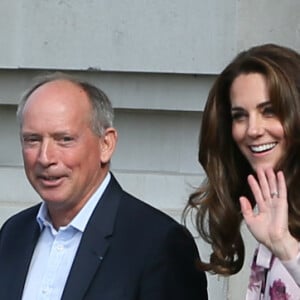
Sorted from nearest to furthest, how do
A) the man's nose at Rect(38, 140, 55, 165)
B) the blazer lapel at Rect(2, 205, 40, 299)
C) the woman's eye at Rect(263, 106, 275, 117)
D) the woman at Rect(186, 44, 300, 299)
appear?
1. the woman at Rect(186, 44, 300, 299)
2. the woman's eye at Rect(263, 106, 275, 117)
3. the man's nose at Rect(38, 140, 55, 165)
4. the blazer lapel at Rect(2, 205, 40, 299)

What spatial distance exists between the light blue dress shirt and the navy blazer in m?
0.02

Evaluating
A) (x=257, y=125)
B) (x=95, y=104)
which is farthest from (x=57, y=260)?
(x=257, y=125)

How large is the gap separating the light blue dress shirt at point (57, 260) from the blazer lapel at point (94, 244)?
0.07 ft

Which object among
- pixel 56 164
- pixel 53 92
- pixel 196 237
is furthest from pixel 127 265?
pixel 196 237

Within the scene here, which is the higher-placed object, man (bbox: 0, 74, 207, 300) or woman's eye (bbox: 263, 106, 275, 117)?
woman's eye (bbox: 263, 106, 275, 117)

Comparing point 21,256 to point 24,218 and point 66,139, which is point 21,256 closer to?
point 24,218

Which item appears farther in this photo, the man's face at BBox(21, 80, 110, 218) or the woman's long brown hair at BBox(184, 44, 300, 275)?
the man's face at BBox(21, 80, 110, 218)

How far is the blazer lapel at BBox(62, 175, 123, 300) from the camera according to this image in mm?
2508

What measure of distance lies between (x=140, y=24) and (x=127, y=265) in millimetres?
1377

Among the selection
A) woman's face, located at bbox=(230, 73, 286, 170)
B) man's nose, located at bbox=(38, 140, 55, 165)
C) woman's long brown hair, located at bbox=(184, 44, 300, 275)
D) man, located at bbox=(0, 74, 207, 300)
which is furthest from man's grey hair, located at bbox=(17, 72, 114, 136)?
woman's face, located at bbox=(230, 73, 286, 170)

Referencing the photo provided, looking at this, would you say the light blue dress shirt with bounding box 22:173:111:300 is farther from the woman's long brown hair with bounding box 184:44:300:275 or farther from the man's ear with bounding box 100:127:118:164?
the woman's long brown hair with bounding box 184:44:300:275

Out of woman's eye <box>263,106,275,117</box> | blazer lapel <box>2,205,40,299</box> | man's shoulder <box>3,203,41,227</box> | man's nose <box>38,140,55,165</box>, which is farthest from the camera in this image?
man's shoulder <box>3,203,41,227</box>

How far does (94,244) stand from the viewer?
8.40 ft

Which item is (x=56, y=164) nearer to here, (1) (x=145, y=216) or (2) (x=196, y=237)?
(1) (x=145, y=216)
